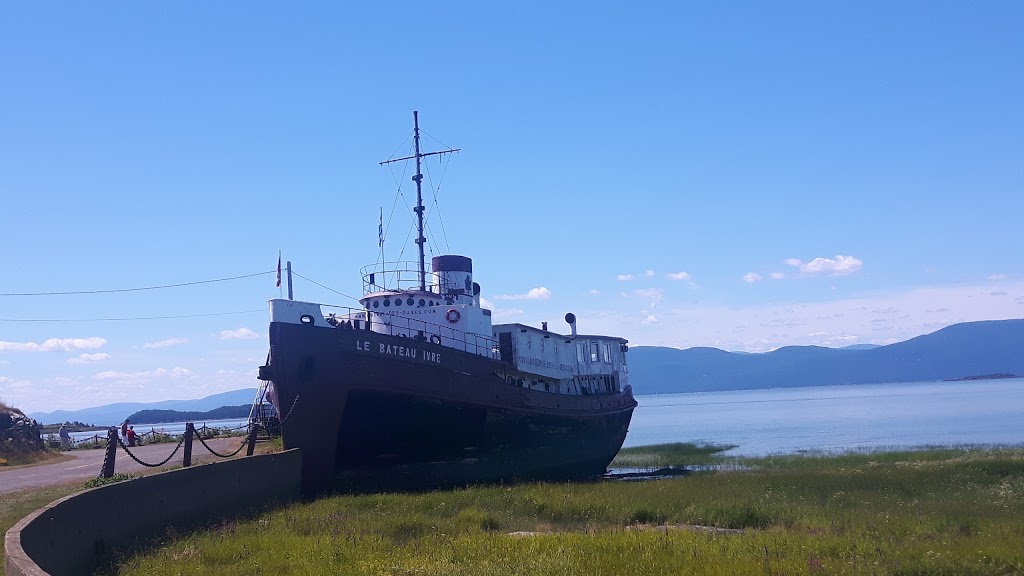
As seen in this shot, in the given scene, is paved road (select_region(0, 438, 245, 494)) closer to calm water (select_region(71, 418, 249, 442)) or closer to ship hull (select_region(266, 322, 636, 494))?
ship hull (select_region(266, 322, 636, 494))

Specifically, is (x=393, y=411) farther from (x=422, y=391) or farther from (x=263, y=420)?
(x=263, y=420)

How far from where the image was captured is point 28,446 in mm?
30906

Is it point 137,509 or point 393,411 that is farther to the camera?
point 393,411

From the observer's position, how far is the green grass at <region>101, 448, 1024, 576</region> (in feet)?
36.7

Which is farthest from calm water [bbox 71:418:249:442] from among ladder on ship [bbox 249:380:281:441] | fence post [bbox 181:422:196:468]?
fence post [bbox 181:422:196:468]

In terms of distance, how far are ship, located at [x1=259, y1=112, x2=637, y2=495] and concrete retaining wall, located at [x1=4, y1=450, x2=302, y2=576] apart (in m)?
1.24

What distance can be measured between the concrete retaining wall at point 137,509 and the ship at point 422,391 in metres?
1.24

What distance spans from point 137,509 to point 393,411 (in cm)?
822

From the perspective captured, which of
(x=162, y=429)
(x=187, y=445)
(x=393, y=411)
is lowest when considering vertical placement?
(x=187, y=445)

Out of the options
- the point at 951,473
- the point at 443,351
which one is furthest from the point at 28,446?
the point at 951,473

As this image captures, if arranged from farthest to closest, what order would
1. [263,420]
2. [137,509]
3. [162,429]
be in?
1. [162,429]
2. [263,420]
3. [137,509]

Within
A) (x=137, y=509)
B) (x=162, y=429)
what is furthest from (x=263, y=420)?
(x=162, y=429)

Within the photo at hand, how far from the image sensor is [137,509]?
12.6 meters

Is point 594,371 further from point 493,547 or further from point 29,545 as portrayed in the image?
point 29,545
